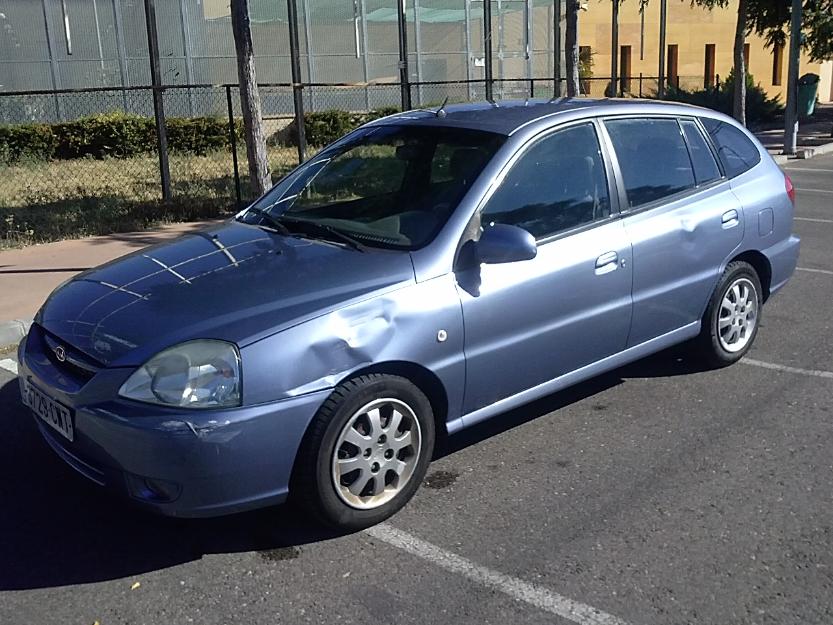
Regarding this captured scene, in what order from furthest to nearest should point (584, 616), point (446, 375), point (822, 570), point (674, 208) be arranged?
1. point (674, 208)
2. point (446, 375)
3. point (822, 570)
4. point (584, 616)

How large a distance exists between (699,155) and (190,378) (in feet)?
11.4

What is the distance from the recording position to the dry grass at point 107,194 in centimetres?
1070

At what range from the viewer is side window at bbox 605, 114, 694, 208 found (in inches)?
189

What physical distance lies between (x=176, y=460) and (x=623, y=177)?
2.82m

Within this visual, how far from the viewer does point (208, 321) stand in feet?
11.2

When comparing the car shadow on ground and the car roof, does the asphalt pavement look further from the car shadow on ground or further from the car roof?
the car roof

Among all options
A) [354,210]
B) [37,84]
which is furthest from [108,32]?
[354,210]

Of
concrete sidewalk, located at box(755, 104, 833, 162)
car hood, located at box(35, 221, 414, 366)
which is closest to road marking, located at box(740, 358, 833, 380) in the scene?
car hood, located at box(35, 221, 414, 366)

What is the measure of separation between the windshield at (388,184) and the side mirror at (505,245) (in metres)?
0.24

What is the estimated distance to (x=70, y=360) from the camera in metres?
3.59

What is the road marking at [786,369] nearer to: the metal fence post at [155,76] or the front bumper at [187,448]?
the front bumper at [187,448]

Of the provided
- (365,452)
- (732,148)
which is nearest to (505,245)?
(365,452)

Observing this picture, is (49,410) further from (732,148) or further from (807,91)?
(807,91)

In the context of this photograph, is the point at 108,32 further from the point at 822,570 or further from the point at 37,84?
the point at 822,570
